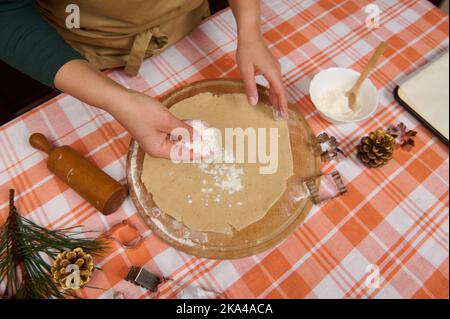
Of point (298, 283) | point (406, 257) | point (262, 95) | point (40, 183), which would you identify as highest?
point (40, 183)

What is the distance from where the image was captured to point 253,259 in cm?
75

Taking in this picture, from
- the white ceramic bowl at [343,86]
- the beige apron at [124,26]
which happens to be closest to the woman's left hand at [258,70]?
the white ceramic bowl at [343,86]

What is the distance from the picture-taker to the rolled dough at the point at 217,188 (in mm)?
761

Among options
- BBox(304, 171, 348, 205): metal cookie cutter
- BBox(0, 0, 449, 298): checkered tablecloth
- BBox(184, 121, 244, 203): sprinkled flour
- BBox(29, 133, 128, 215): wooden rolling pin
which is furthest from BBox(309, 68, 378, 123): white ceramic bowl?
BBox(29, 133, 128, 215): wooden rolling pin

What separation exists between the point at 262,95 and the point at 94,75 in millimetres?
448

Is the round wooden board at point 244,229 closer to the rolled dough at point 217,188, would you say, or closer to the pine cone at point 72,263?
the rolled dough at point 217,188

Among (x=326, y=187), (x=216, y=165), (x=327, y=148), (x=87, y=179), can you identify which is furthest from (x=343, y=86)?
(x=87, y=179)

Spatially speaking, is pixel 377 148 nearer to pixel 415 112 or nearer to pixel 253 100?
pixel 415 112

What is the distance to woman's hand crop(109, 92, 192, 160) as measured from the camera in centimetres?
70

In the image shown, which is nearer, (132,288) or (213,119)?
(132,288)

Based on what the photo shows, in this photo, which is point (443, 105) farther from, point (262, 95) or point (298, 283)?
point (298, 283)

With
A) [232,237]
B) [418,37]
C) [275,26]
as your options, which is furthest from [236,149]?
[418,37]

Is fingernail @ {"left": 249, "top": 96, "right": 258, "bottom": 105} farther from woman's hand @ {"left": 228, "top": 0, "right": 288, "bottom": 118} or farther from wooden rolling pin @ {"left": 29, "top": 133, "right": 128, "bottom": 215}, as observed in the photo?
wooden rolling pin @ {"left": 29, "top": 133, "right": 128, "bottom": 215}

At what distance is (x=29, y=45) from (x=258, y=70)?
56cm
